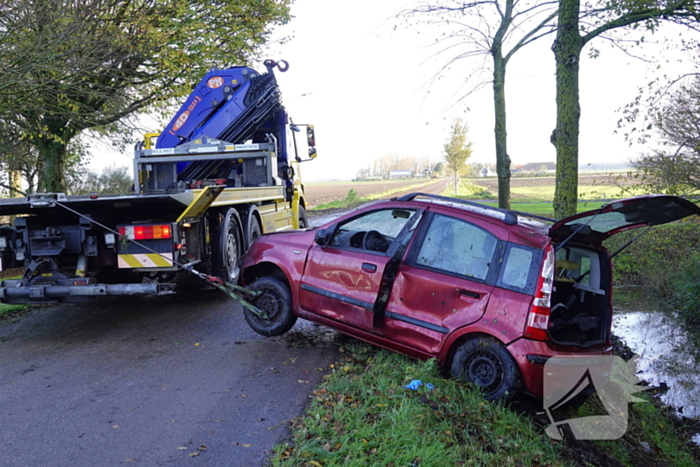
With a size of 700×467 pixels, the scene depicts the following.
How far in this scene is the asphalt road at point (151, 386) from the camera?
3.74 m

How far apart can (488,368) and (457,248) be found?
106 centimetres

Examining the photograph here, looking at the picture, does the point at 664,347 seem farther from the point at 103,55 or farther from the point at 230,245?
the point at 103,55

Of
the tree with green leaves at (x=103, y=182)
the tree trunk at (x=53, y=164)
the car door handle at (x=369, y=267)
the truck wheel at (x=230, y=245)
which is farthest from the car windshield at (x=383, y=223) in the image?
the tree with green leaves at (x=103, y=182)

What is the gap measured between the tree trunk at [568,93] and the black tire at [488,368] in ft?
13.7

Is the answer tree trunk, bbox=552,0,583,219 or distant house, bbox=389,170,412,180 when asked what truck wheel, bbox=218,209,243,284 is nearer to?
tree trunk, bbox=552,0,583,219

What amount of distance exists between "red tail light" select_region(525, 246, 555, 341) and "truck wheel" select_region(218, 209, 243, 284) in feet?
14.6

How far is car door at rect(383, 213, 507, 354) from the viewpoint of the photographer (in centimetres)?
478

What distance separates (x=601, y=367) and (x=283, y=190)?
750cm

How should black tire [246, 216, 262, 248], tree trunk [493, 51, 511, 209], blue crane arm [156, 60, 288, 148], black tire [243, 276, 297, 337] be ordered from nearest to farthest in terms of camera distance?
black tire [243, 276, 297, 337]
black tire [246, 216, 262, 248]
blue crane arm [156, 60, 288, 148]
tree trunk [493, 51, 511, 209]

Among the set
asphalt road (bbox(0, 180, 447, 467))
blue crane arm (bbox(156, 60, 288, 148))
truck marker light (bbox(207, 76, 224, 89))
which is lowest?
asphalt road (bbox(0, 180, 447, 467))

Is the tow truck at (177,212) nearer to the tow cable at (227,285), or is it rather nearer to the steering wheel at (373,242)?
the tow cable at (227,285)

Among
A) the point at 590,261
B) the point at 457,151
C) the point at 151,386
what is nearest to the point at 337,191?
the point at 457,151

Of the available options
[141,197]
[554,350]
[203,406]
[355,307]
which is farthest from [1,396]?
[554,350]

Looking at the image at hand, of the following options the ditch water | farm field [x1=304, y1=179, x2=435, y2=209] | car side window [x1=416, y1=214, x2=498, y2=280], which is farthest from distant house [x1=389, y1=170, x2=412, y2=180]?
car side window [x1=416, y1=214, x2=498, y2=280]
